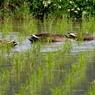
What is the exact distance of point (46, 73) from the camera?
724 cm

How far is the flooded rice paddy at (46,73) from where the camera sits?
19.9 ft

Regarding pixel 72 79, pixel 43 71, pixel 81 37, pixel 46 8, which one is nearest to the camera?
pixel 72 79

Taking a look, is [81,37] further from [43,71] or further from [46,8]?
[46,8]

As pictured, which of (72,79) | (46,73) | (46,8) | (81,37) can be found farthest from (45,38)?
(46,8)

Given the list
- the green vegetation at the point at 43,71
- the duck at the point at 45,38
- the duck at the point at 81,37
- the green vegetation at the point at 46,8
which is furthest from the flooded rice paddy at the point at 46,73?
the green vegetation at the point at 46,8

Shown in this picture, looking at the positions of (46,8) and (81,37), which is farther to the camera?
(46,8)

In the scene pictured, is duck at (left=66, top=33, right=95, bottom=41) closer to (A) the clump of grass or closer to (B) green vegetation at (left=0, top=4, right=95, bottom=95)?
(B) green vegetation at (left=0, top=4, right=95, bottom=95)

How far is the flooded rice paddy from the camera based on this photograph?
6.08m

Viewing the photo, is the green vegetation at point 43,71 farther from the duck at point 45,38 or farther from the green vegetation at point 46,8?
the green vegetation at point 46,8

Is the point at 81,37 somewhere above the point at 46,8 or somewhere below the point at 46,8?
below

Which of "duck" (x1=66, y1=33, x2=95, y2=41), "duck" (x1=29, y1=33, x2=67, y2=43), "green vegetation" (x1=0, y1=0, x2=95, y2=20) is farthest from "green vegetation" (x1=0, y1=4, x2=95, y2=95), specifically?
"green vegetation" (x1=0, y1=0, x2=95, y2=20)

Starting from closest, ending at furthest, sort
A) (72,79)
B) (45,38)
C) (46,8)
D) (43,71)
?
1. (72,79)
2. (43,71)
3. (45,38)
4. (46,8)

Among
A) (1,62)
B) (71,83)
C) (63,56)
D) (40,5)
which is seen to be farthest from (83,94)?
(40,5)

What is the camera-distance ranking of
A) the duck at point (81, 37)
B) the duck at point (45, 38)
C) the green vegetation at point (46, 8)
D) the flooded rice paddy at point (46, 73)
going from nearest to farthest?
the flooded rice paddy at point (46, 73) < the duck at point (45, 38) < the duck at point (81, 37) < the green vegetation at point (46, 8)
